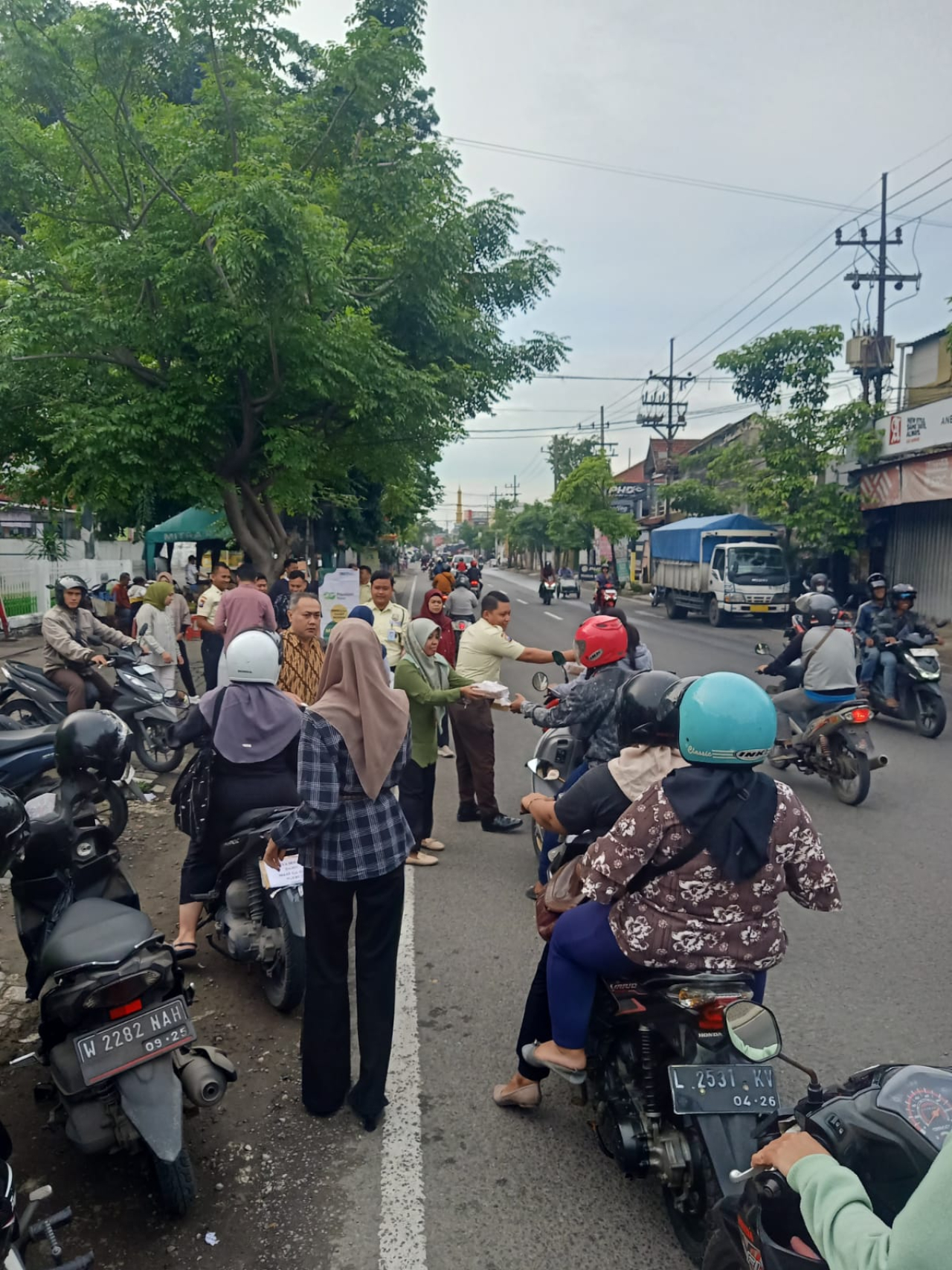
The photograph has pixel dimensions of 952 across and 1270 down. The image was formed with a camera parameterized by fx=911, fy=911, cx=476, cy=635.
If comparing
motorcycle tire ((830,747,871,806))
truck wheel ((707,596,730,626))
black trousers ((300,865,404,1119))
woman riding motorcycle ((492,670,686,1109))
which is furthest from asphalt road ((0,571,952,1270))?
truck wheel ((707,596,730,626))

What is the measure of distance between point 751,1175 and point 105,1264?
1.89 metres

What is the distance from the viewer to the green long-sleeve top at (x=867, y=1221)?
4.02ft

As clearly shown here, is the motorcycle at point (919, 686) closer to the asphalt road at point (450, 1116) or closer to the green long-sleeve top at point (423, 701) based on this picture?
the asphalt road at point (450, 1116)

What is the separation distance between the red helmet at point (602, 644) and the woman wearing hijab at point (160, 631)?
20.4 ft

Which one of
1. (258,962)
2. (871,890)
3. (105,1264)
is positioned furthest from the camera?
(871,890)

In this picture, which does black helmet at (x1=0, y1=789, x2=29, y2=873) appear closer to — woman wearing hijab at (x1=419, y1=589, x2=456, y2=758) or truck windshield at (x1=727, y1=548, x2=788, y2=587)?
woman wearing hijab at (x1=419, y1=589, x2=456, y2=758)

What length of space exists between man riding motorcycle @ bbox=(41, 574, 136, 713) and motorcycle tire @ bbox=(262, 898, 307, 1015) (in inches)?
183

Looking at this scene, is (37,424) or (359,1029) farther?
(37,424)

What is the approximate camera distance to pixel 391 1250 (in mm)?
2623

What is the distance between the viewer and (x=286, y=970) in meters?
3.88

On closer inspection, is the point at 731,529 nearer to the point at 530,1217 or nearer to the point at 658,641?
the point at 658,641

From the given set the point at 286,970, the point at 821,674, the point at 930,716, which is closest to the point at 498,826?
the point at 286,970

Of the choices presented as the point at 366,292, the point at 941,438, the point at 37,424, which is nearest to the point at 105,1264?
the point at 37,424

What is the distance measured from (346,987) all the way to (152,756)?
5464 millimetres
